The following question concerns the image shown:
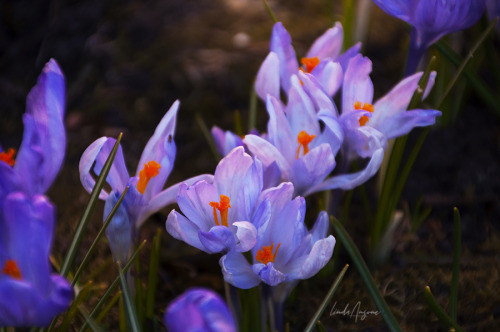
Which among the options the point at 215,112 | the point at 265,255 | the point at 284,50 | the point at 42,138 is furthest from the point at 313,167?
the point at 215,112

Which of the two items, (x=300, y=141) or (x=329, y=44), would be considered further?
(x=329, y=44)

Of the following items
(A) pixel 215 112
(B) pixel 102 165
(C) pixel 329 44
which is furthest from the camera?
(A) pixel 215 112

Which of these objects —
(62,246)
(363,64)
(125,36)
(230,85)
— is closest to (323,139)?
(363,64)

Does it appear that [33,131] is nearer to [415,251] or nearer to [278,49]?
[278,49]

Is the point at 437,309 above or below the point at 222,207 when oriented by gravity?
below

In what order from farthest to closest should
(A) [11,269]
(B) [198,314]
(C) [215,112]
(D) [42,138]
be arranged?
(C) [215,112] < (D) [42,138] < (A) [11,269] < (B) [198,314]

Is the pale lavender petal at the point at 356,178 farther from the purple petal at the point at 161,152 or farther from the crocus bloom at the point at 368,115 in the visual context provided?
the purple petal at the point at 161,152

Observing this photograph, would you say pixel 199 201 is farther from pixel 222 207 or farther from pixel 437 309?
pixel 437 309

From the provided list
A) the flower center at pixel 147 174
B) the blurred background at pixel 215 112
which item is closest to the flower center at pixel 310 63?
the blurred background at pixel 215 112
